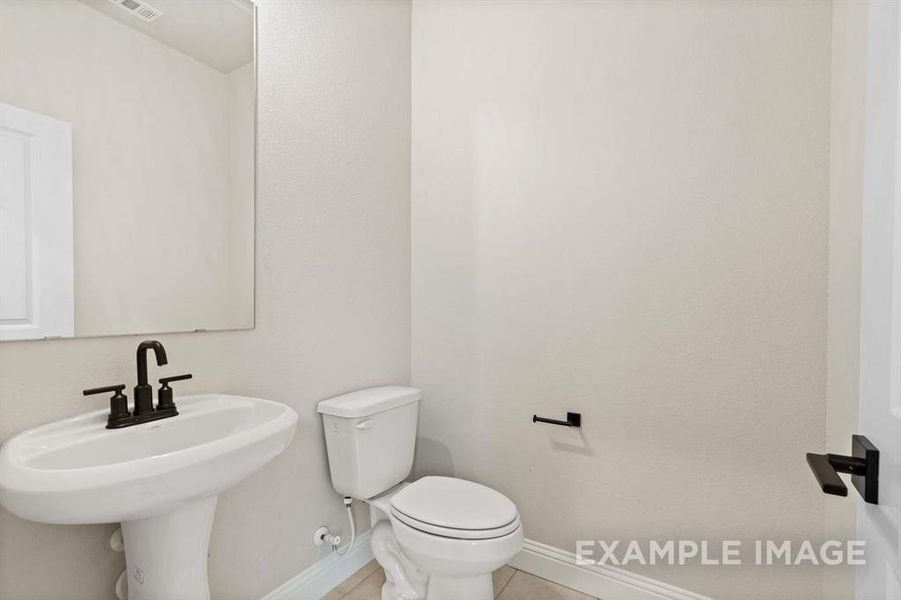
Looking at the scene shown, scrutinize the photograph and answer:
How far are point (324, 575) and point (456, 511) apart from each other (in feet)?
2.18

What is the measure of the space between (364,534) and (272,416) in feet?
3.10

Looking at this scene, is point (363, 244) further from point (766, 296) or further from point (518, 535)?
point (766, 296)

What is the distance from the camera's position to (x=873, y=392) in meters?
0.55

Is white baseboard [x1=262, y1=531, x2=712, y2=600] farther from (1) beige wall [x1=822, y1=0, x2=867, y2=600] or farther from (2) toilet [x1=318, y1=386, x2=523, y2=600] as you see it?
(1) beige wall [x1=822, y1=0, x2=867, y2=600]

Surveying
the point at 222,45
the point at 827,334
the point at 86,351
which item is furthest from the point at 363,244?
the point at 827,334

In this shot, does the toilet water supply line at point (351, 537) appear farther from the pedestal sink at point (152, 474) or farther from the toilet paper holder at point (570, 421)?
the toilet paper holder at point (570, 421)

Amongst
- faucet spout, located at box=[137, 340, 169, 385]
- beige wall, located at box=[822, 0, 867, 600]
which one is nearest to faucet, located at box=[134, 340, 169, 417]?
faucet spout, located at box=[137, 340, 169, 385]

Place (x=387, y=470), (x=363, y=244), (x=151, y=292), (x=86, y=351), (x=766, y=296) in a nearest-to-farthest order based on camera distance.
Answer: (x=86, y=351) < (x=151, y=292) < (x=766, y=296) < (x=387, y=470) < (x=363, y=244)

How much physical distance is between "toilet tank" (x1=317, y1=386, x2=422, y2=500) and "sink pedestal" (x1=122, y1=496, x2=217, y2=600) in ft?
1.85

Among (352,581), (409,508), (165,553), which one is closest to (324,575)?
(352,581)

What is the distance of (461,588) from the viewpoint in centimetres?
145

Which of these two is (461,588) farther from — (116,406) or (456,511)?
(116,406)

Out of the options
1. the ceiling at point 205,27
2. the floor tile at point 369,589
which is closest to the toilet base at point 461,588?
the floor tile at point 369,589

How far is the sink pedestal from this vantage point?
105cm
